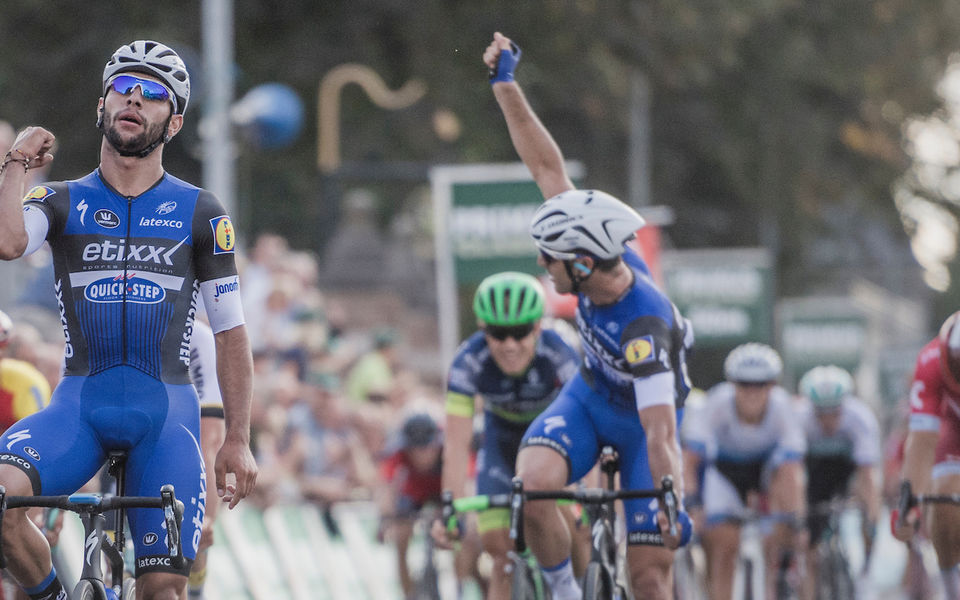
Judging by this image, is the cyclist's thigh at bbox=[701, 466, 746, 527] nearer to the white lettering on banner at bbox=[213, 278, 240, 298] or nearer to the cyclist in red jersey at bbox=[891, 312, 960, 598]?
the cyclist in red jersey at bbox=[891, 312, 960, 598]

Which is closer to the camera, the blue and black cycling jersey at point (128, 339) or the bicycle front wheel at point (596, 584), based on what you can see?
the blue and black cycling jersey at point (128, 339)

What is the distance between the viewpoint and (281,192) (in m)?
25.4

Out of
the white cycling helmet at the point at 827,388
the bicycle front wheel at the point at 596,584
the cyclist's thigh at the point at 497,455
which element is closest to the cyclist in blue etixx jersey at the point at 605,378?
the bicycle front wheel at the point at 596,584

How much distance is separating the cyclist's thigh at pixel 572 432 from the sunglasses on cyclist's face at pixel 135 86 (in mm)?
2893

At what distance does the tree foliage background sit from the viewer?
2181cm

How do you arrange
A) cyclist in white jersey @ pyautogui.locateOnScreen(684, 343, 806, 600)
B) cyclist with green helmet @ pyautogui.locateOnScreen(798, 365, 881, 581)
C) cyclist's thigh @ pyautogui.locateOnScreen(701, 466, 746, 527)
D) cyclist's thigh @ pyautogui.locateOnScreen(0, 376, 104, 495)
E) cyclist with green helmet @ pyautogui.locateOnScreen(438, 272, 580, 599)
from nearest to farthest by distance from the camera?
1. cyclist's thigh @ pyautogui.locateOnScreen(0, 376, 104, 495)
2. cyclist with green helmet @ pyautogui.locateOnScreen(438, 272, 580, 599)
3. cyclist in white jersey @ pyautogui.locateOnScreen(684, 343, 806, 600)
4. cyclist's thigh @ pyautogui.locateOnScreen(701, 466, 746, 527)
5. cyclist with green helmet @ pyautogui.locateOnScreen(798, 365, 881, 581)

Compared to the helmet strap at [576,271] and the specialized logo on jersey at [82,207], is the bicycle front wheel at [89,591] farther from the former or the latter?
the helmet strap at [576,271]

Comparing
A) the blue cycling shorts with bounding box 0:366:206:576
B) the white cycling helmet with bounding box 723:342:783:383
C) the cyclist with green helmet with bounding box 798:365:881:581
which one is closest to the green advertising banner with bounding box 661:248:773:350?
the cyclist with green helmet with bounding box 798:365:881:581

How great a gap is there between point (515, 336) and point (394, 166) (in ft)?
46.7

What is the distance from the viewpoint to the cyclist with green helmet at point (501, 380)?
1027cm

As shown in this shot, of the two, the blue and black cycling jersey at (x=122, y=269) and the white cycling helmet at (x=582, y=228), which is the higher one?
the white cycling helmet at (x=582, y=228)

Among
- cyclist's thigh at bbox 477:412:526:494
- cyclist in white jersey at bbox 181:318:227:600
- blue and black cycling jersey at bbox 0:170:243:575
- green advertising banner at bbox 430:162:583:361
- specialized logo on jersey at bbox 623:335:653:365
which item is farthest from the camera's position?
green advertising banner at bbox 430:162:583:361

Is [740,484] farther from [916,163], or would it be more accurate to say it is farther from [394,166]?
[916,163]

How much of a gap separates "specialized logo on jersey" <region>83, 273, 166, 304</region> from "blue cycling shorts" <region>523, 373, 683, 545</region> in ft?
8.64
